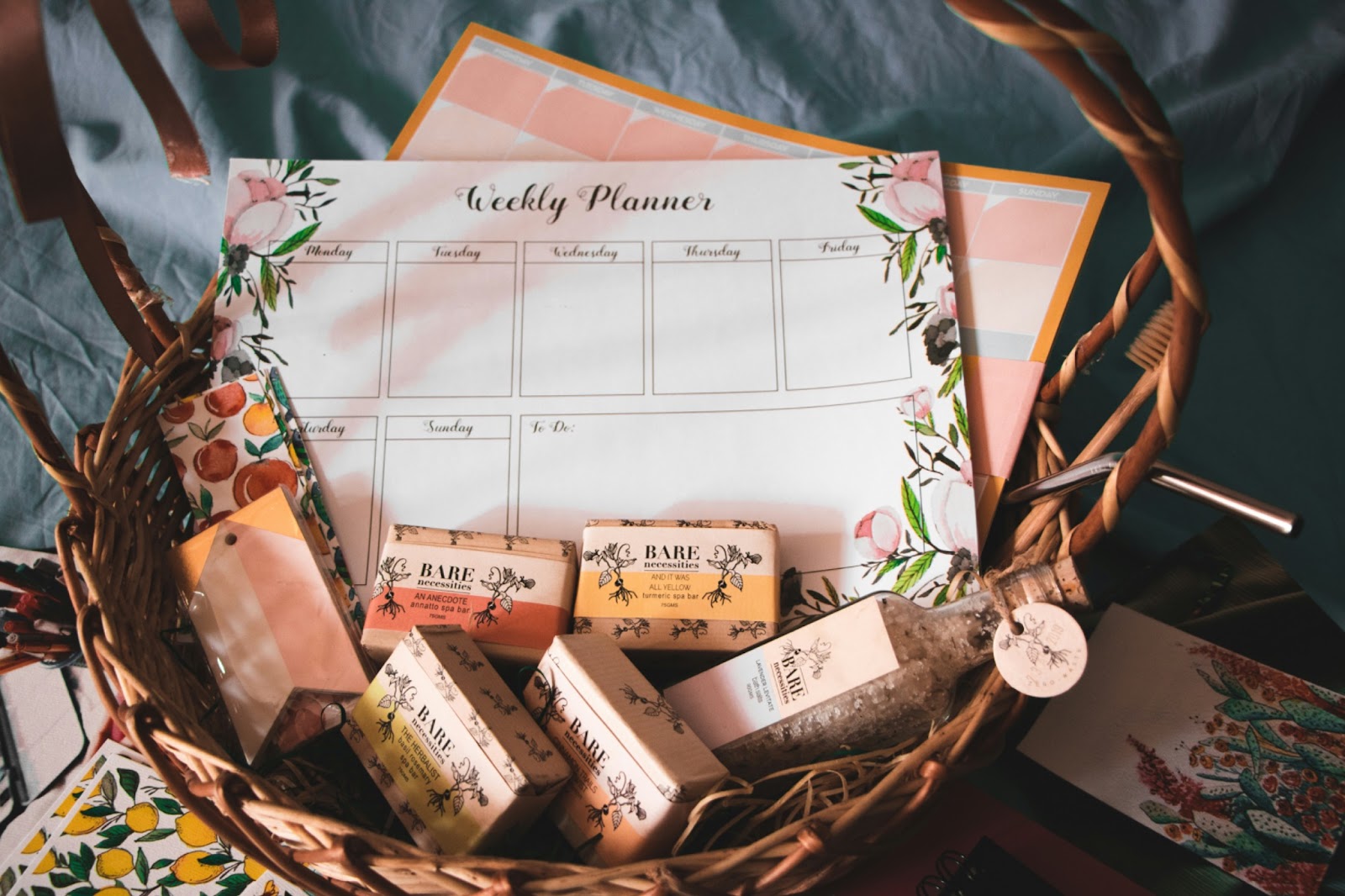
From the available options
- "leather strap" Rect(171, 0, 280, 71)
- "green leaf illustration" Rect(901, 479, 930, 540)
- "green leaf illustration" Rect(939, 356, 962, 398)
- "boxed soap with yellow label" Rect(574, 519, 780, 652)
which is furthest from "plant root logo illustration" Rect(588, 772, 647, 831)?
"leather strap" Rect(171, 0, 280, 71)

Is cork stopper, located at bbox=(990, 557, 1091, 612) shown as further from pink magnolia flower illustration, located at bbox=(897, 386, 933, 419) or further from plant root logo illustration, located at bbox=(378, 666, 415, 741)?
plant root logo illustration, located at bbox=(378, 666, 415, 741)

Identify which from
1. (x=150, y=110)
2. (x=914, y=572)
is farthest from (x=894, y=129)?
(x=150, y=110)

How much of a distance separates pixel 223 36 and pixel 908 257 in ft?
2.12

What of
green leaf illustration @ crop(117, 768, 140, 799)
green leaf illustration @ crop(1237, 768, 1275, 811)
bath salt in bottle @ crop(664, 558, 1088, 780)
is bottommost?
green leaf illustration @ crop(1237, 768, 1275, 811)

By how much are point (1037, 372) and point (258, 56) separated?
752 mm

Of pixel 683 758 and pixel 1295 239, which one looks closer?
pixel 683 758

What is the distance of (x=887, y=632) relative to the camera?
655 millimetres

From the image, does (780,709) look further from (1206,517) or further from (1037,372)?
(1206,517)

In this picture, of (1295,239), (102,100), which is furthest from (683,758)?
(102,100)

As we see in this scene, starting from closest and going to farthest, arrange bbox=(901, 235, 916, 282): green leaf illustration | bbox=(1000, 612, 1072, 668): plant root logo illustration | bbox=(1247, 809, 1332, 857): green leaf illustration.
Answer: bbox=(1000, 612, 1072, 668): plant root logo illustration
bbox=(1247, 809, 1332, 857): green leaf illustration
bbox=(901, 235, 916, 282): green leaf illustration

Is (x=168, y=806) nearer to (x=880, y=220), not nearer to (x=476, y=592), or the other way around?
(x=476, y=592)

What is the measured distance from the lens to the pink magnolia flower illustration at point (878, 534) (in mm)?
835

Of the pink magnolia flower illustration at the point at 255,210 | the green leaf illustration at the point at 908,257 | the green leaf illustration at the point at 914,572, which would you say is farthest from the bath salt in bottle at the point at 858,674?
the pink magnolia flower illustration at the point at 255,210

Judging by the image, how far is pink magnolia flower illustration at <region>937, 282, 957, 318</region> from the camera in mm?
904
